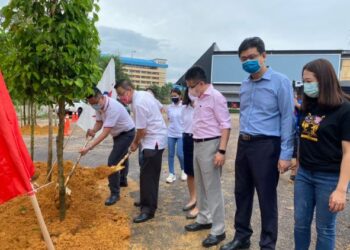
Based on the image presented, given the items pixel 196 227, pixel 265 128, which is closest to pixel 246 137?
pixel 265 128

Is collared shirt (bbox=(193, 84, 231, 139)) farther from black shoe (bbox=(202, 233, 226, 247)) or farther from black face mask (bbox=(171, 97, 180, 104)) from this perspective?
black face mask (bbox=(171, 97, 180, 104))

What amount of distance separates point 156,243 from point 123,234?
42 centimetres

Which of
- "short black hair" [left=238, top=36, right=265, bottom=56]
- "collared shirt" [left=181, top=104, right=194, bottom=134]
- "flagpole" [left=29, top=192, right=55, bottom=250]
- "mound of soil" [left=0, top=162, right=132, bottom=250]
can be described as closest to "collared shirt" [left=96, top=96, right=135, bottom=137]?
"collared shirt" [left=181, top=104, right=194, bottom=134]

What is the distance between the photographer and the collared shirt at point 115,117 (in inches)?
195

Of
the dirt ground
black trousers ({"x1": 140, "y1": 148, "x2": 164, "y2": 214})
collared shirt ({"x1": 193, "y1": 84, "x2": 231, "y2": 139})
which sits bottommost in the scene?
the dirt ground

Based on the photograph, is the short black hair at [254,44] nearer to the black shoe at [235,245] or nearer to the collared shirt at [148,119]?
the collared shirt at [148,119]

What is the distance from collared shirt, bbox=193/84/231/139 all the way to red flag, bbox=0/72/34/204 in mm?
1922

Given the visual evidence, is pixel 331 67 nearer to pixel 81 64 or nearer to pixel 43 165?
pixel 81 64

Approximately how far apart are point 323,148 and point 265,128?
67 centimetres

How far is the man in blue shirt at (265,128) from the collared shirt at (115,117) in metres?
2.25

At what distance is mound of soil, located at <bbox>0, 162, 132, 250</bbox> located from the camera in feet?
12.1

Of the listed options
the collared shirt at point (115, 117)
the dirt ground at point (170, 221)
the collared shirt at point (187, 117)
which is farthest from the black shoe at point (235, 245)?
the collared shirt at point (115, 117)

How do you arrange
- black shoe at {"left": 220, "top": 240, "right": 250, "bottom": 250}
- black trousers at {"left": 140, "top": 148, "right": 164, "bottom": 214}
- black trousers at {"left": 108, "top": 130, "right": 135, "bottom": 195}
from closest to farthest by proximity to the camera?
1. black shoe at {"left": 220, "top": 240, "right": 250, "bottom": 250}
2. black trousers at {"left": 140, "top": 148, "right": 164, "bottom": 214}
3. black trousers at {"left": 108, "top": 130, "right": 135, "bottom": 195}

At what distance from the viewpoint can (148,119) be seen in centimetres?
446
